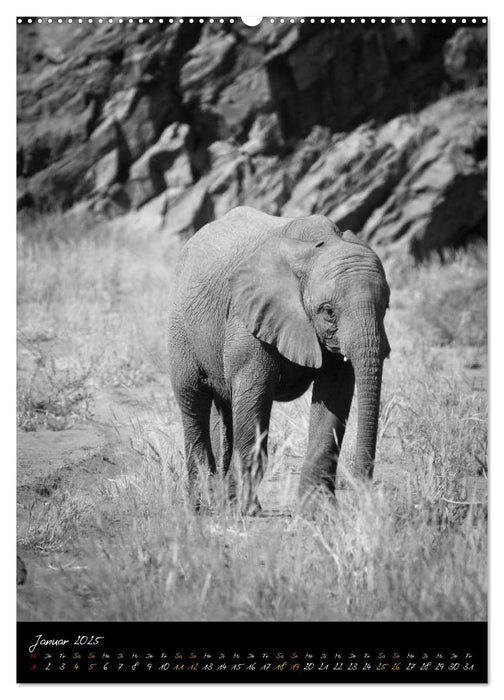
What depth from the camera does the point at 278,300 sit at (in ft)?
19.8

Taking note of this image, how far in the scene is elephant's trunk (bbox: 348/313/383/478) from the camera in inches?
218

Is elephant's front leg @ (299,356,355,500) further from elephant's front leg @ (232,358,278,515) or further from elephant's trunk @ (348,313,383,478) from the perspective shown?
elephant's trunk @ (348,313,383,478)

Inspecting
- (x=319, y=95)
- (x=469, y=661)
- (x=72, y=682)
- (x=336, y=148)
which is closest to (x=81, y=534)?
(x=72, y=682)

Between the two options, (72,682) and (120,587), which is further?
(120,587)

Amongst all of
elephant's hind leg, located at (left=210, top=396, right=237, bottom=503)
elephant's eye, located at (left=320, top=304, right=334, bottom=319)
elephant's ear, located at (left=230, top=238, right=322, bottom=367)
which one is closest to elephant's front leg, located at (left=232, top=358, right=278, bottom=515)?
elephant's ear, located at (left=230, top=238, right=322, bottom=367)

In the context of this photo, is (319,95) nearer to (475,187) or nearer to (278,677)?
(475,187)

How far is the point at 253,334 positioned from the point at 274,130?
40.9 ft

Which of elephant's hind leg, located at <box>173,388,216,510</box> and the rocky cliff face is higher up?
elephant's hind leg, located at <box>173,388,216,510</box>

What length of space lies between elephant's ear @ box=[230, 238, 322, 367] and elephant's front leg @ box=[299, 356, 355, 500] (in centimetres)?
33

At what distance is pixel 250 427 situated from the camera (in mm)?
6188

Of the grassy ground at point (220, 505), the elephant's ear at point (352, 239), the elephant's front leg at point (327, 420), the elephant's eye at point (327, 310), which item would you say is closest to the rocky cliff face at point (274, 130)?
the grassy ground at point (220, 505)

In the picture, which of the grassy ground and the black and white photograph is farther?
the black and white photograph

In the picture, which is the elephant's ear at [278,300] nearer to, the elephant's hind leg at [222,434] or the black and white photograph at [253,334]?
the black and white photograph at [253,334]

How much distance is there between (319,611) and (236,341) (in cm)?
195
